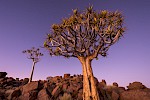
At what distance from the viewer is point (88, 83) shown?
13117 mm

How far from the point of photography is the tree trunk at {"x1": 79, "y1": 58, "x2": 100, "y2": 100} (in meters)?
12.7

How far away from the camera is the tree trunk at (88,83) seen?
41.8 feet

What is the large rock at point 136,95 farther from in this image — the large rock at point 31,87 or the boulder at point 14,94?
the boulder at point 14,94

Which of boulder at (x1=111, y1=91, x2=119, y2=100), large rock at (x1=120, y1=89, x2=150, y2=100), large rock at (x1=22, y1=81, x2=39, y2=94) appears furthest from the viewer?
large rock at (x1=22, y1=81, x2=39, y2=94)

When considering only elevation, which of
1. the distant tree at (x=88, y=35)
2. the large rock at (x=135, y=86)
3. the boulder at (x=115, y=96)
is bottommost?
the boulder at (x=115, y=96)

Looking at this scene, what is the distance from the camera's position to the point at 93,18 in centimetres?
1393

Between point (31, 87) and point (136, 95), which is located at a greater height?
point (31, 87)

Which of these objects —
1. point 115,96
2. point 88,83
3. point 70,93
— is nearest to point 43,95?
point 70,93

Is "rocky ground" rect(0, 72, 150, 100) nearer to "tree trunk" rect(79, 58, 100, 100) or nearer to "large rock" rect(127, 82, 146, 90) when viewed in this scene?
"large rock" rect(127, 82, 146, 90)

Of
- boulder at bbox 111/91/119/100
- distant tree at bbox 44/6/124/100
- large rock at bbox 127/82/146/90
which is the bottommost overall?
boulder at bbox 111/91/119/100

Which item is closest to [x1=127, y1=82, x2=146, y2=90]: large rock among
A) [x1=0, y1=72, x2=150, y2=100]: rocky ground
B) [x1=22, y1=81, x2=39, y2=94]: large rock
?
[x1=0, y1=72, x2=150, y2=100]: rocky ground

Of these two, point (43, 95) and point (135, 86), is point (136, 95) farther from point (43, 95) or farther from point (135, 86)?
point (43, 95)

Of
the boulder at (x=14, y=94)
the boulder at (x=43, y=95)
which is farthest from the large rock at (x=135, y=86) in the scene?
the boulder at (x=14, y=94)

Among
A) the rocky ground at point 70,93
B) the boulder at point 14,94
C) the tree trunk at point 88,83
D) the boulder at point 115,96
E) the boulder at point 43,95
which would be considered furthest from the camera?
the boulder at point 14,94
